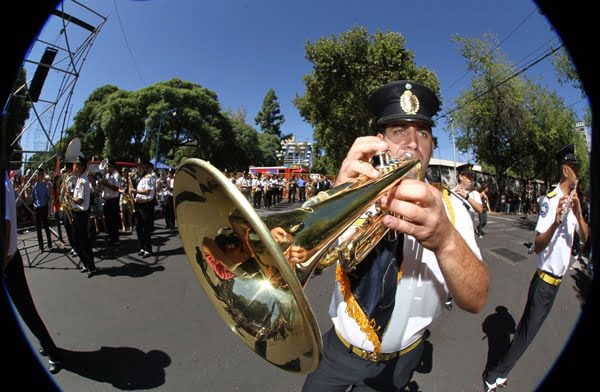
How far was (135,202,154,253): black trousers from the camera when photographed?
5086 millimetres

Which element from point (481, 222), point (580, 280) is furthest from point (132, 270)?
point (481, 222)

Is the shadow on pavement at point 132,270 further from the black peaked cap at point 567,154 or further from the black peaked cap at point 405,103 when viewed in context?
the black peaked cap at point 567,154

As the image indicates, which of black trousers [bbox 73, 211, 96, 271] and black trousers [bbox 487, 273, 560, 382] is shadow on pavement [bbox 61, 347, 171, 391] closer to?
black trousers [bbox 73, 211, 96, 271]

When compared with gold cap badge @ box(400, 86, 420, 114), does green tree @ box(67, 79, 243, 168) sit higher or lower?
higher

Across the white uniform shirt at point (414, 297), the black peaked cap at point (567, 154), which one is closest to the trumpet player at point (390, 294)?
the white uniform shirt at point (414, 297)

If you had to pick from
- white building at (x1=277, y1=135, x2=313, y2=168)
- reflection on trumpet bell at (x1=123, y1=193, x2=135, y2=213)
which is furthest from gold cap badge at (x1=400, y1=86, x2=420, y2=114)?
white building at (x1=277, y1=135, x2=313, y2=168)

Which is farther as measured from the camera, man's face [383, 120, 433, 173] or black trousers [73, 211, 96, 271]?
black trousers [73, 211, 96, 271]

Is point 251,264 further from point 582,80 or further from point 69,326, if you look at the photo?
point 69,326

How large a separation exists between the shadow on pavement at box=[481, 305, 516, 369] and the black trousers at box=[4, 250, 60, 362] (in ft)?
10.9

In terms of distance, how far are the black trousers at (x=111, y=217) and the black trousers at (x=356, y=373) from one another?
5.76 m

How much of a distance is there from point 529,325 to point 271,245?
2.28m

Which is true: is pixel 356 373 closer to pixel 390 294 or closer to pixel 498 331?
pixel 390 294

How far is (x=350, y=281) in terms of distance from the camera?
1.12 metres

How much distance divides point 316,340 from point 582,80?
1.35 meters
